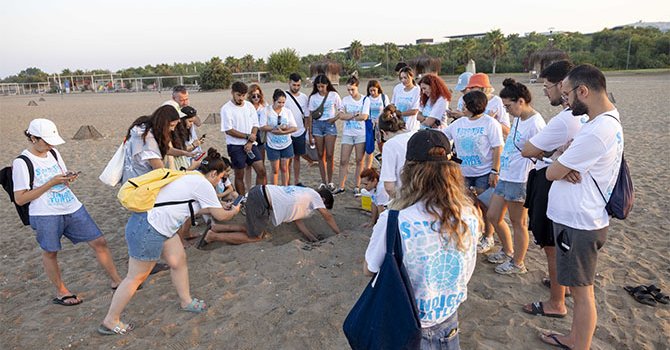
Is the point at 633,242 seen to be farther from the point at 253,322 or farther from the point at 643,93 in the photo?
the point at 643,93

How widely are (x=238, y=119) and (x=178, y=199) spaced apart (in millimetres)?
3240

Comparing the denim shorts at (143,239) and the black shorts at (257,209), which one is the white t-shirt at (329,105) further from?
the denim shorts at (143,239)

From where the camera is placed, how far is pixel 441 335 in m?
2.08

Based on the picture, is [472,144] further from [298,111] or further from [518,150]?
[298,111]

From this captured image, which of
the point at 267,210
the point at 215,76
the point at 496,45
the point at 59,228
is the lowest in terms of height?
the point at 267,210

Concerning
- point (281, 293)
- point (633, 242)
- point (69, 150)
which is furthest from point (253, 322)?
point (69, 150)

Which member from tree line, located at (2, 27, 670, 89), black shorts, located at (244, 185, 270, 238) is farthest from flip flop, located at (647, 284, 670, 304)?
tree line, located at (2, 27, 670, 89)

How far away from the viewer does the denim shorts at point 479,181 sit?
15.0 feet

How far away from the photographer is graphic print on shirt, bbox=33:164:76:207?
12.6 feet

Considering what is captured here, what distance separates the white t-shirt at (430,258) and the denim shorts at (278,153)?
513 centimetres

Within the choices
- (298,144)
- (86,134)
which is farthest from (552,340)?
(86,134)

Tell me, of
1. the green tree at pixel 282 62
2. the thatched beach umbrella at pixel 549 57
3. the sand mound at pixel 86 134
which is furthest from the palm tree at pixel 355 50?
the sand mound at pixel 86 134

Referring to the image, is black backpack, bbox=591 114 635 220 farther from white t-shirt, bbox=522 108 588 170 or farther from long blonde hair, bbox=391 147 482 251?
long blonde hair, bbox=391 147 482 251

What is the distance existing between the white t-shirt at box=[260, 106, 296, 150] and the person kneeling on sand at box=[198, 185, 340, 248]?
1.61 m
